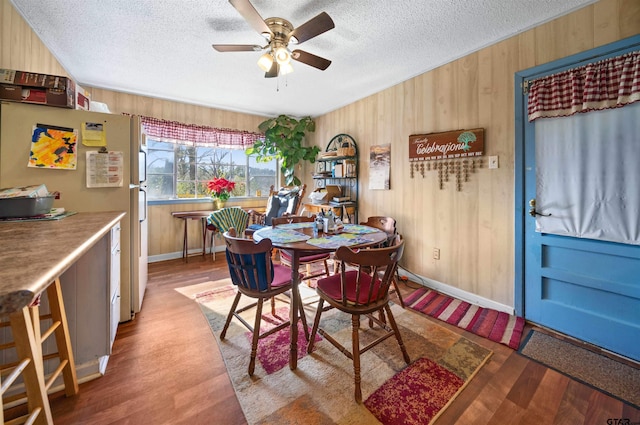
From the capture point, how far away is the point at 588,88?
1823mm

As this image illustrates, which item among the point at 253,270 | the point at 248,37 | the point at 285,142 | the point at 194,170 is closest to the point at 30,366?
the point at 253,270

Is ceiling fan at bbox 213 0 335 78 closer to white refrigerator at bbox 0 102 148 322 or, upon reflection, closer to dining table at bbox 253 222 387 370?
white refrigerator at bbox 0 102 148 322

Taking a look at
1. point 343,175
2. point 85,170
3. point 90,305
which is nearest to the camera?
point 90,305

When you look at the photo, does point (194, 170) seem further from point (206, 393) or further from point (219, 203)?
point (206, 393)

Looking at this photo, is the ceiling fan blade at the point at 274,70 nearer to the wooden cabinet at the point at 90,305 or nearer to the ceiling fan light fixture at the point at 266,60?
the ceiling fan light fixture at the point at 266,60

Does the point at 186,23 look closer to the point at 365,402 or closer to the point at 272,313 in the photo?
the point at 272,313

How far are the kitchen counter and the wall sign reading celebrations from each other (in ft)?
9.35

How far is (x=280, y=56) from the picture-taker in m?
1.97

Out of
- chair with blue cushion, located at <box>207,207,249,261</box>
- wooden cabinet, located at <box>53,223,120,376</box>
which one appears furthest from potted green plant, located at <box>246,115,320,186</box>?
wooden cabinet, located at <box>53,223,120,376</box>

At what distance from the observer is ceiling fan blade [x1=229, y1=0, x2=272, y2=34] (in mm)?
1547

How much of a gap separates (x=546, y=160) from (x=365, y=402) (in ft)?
7.30

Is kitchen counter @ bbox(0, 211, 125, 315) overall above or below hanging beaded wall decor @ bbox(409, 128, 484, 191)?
below

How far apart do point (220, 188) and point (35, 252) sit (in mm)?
3449

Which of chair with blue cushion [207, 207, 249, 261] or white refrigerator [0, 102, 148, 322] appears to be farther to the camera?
chair with blue cushion [207, 207, 249, 261]
